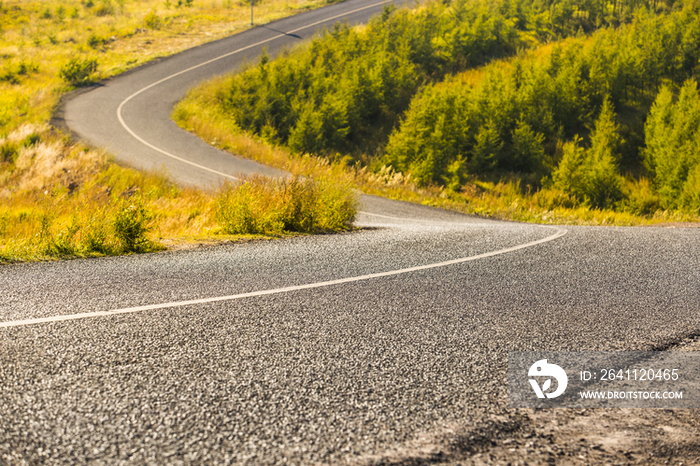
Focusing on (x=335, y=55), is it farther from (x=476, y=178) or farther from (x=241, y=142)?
(x=476, y=178)

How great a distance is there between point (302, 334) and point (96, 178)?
12923mm

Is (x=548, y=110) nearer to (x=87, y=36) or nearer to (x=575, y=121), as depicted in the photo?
(x=575, y=121)

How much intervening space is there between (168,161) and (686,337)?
16.8 metres

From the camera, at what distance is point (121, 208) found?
8.52 metres

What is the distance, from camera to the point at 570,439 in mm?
2975

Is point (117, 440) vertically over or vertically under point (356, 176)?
over

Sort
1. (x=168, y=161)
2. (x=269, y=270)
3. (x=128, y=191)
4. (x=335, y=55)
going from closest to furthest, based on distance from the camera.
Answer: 1. (x=269, y=270)
2. (x=128, y=191)
3. (x=168, y=161)
4. (x=335, y=55)

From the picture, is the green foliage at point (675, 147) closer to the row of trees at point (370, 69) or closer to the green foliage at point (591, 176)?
the green foliage at point (591, 176)

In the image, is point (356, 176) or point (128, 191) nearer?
point (128, 191)

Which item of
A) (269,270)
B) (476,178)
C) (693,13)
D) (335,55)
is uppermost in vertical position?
(693,13)

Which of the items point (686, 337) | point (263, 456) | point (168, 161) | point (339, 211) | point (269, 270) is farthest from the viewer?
point (168, 161)

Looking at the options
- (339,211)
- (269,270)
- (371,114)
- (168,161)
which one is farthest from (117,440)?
(371,114)

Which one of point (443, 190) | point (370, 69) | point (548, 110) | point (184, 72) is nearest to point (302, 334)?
point (443, 190)

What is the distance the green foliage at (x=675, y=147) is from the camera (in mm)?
16703
